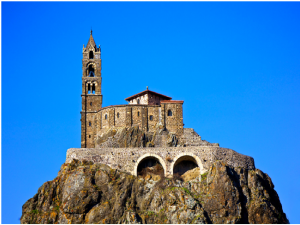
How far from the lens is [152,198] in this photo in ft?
255

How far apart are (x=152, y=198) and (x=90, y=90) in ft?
101

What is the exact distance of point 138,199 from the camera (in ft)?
256

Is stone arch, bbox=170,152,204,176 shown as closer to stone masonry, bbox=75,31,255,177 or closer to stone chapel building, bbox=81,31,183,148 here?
stone masonry, bbox=75,31,255,177

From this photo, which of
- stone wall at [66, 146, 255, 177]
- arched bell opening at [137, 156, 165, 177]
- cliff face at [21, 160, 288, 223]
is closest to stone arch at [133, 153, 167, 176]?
stone wall at [66, 146, 255, 177]

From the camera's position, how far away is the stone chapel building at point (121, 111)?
94.2 m

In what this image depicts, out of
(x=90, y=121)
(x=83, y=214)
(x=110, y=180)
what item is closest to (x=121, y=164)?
(x=110, y=180)

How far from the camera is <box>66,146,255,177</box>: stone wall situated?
8262cm

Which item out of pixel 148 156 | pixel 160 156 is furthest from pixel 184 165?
pixel 148 156

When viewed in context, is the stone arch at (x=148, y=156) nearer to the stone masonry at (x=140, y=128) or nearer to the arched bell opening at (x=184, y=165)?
the stone masonry at (x=140, y=128)

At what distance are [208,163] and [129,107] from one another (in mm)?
19754

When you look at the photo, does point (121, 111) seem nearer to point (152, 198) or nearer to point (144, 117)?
point (144, 117)

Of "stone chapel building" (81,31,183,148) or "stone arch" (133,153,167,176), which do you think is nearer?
"stone arch" (133,153,167,176)

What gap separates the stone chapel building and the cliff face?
46.3ft

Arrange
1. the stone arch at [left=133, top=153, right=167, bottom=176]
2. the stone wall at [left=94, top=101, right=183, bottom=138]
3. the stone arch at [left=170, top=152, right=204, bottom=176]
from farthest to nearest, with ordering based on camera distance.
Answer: the stone wall at [left=94, top=101, right=183, bottom=138], the stone arch at [left=170, top=152, right=204, bottom=176], the stone arch at [left=133, top=153, right=167, bottom=176]
